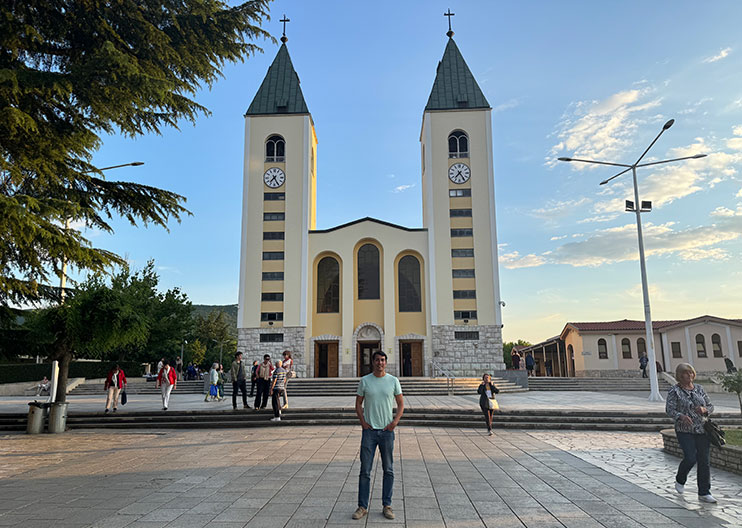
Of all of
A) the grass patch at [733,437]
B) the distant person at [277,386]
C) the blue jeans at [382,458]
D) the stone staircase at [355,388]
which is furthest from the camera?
the stone staircase at [355,388]

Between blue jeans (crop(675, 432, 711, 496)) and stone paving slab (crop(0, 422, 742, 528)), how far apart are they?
28 centimetres

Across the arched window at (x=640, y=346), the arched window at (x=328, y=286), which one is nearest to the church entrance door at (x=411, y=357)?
the arched window at (x=328, y=286)

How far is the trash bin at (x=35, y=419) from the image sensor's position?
13086 mm

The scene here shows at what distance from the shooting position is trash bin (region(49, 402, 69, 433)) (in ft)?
43.2

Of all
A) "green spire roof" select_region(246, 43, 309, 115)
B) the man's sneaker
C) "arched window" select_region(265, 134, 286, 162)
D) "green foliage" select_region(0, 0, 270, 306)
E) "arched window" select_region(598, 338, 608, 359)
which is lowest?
the man's sneaker

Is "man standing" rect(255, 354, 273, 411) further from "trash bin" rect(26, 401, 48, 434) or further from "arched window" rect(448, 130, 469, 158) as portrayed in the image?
"arched window" rect(448, 130, 469, 158)

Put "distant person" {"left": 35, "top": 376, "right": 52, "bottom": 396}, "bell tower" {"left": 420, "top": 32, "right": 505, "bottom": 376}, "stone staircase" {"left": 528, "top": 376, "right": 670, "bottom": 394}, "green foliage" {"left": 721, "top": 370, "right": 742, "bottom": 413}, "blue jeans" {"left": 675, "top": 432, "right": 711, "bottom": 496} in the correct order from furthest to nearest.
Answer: "bell tower" {"left": 420, "top": 32, "right": 505, "bottom": 376} < "distant person" {"left": 35, "top": 376, "right": 52, "bottom": 396} < "stone staircase" {"left": 528, "top": 376, "right": 670, "bottom": 394} < "green foliage" {"left": 721, "top": 370, "right": 742, "bottom": 413} < "blue jeans" {"left": 675, "top": 432, "right": 711, "bottom": 496}

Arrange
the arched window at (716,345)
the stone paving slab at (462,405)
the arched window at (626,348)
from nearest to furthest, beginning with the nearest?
the stone paving slab at (462,405)
the arched window at (716,345)
the arched window at (626,348)

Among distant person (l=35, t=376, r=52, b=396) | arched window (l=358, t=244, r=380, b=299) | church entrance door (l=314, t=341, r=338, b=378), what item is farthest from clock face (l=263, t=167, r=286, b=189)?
distant person (l=35, t=376, r=52, b=396)

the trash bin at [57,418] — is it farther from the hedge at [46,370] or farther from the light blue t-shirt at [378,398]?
the hedge at [46,370]

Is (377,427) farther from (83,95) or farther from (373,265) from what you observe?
(373,265)

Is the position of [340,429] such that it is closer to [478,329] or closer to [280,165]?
[478,329]

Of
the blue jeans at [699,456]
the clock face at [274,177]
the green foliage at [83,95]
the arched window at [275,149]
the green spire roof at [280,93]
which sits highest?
the green spire roof at [280,93]

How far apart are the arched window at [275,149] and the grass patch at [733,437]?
30714mm
